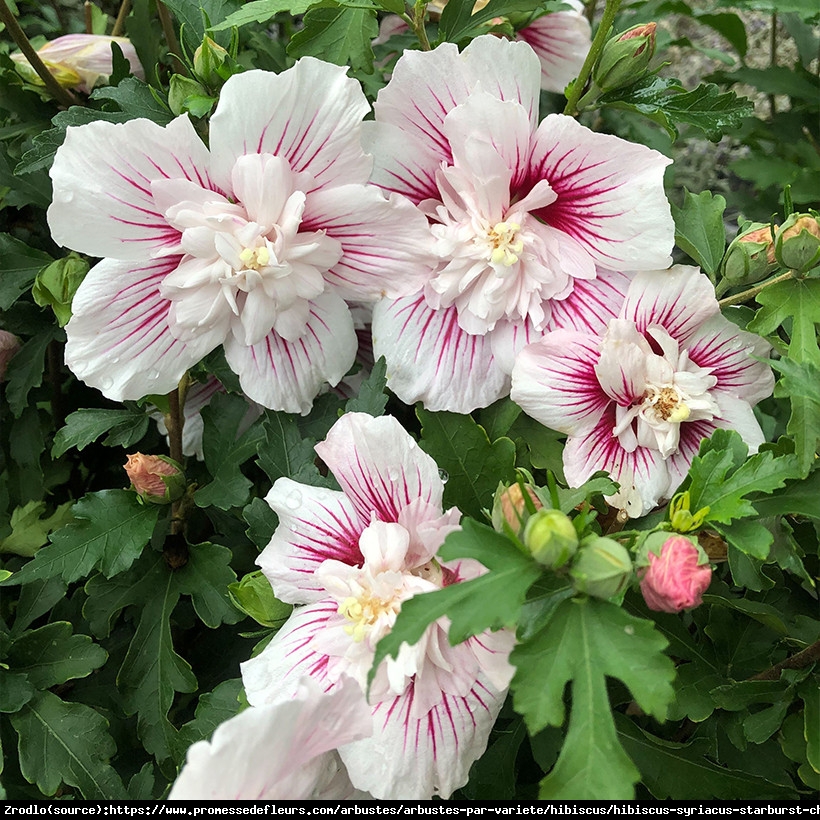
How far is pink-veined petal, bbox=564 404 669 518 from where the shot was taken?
627 millimetres

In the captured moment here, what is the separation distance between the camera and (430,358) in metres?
0.66

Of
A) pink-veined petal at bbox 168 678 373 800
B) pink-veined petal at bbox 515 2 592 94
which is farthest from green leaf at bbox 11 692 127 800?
A: pink-veined petal at bbox 515 2 592 94

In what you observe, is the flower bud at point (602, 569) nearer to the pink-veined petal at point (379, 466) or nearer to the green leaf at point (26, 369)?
the pink-veined petal at point (379, 466)

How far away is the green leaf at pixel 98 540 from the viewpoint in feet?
2.18

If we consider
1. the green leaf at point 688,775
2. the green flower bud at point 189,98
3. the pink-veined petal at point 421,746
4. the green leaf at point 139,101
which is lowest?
the green leaf at point 688,775

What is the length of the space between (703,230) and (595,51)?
170 millimetres

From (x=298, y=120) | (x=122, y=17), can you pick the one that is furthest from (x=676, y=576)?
(x=122, y=17)

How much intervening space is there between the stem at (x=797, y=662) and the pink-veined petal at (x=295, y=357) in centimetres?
41

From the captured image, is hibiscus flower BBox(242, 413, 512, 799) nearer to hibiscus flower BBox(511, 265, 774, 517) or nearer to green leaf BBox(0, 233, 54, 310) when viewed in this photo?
hibiscus flower BBox(511, 265, 774, 517)

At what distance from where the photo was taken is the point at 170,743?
2.20 feet

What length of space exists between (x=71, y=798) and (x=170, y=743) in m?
0.10

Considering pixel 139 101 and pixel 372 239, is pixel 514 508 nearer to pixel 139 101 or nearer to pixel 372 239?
pixel 372 239

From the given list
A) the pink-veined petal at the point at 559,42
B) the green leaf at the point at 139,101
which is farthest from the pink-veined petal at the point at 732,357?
the green leaf at the point at 139,101

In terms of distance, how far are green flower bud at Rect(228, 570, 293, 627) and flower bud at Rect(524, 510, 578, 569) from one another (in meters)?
0.23
